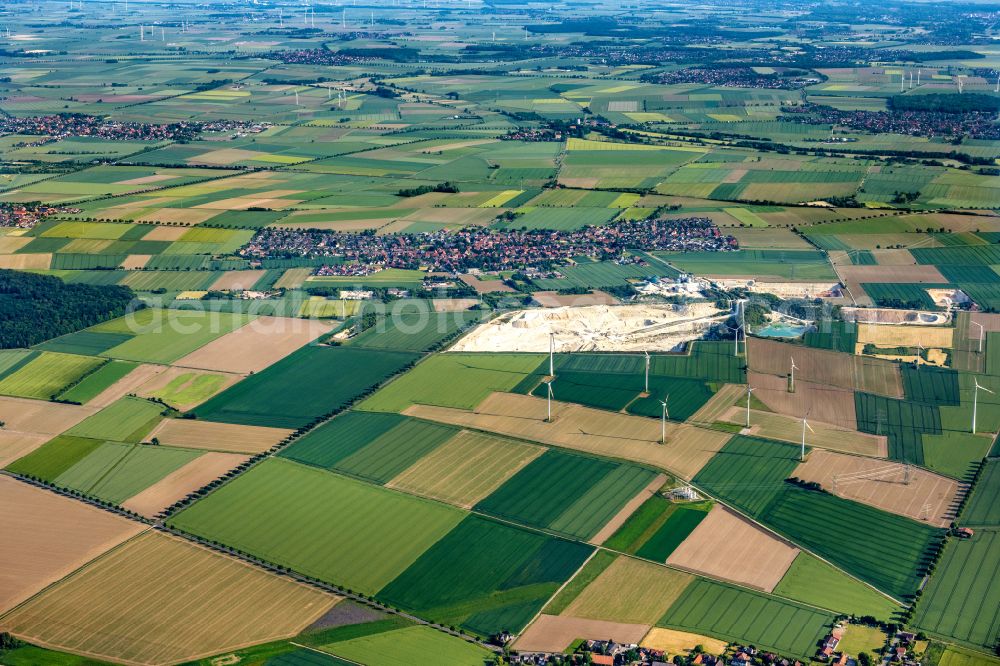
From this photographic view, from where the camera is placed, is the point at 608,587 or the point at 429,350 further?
the point at 429,350

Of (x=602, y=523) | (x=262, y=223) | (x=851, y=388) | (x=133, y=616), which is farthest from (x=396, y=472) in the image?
(x=262, y=223)

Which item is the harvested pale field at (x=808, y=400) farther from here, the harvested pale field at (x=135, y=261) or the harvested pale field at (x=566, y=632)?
the harvested pale field at (x=135, y=261)

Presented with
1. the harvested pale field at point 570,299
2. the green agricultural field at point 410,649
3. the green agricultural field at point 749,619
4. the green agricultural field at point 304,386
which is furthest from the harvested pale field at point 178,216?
the green agricultural field at point 749,619

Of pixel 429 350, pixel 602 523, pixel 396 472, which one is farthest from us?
pixel 429 350

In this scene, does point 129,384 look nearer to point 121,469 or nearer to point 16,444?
point 16,444

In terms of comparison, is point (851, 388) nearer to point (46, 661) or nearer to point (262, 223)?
point (46, 661)

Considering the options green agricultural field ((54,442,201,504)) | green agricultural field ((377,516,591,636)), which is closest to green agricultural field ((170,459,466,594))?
green agricultural field ((377,516,591,636))

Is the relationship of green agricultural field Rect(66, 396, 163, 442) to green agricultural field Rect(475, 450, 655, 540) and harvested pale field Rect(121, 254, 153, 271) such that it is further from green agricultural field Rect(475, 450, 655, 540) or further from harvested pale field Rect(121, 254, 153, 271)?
harvested pale field Rect(121, 254, 153, 271)
